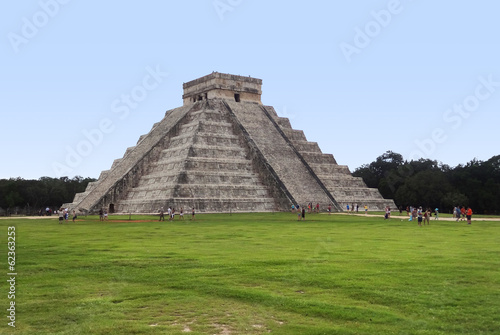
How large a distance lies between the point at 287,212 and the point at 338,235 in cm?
2099

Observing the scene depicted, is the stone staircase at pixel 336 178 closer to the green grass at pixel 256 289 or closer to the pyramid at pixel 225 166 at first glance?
the pyramid at pixel 225 166

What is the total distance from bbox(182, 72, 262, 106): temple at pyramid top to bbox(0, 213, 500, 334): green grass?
125 ft

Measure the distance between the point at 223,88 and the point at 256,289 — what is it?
45.3 metres

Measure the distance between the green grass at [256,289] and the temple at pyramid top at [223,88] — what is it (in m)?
38.2

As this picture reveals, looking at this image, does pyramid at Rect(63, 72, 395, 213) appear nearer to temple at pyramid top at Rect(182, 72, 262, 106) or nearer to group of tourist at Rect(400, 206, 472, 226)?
temple at pyramid top at Rect(182, 72, 262, 106)

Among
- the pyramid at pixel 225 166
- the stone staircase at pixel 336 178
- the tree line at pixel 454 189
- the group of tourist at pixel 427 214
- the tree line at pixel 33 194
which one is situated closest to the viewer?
the group of tourist at pixel 427 214

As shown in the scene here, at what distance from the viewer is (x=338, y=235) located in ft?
72.9

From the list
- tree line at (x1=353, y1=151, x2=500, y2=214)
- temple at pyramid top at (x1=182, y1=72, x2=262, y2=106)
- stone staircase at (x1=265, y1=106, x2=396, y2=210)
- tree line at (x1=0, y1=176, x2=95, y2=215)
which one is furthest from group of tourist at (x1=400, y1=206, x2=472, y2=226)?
tree line at (x1=0, y1=176, x2=95, y2=215)

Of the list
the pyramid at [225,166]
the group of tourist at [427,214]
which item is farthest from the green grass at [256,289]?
the pyramid at [225,166]

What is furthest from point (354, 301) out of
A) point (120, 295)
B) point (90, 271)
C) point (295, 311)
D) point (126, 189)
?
point (126, 189)

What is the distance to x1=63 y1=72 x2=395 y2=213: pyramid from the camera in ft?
141

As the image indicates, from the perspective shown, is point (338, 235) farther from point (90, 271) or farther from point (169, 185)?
point (169, 185)

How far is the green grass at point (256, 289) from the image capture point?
821 cm

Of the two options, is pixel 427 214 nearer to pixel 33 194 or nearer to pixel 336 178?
pixel 336 178
